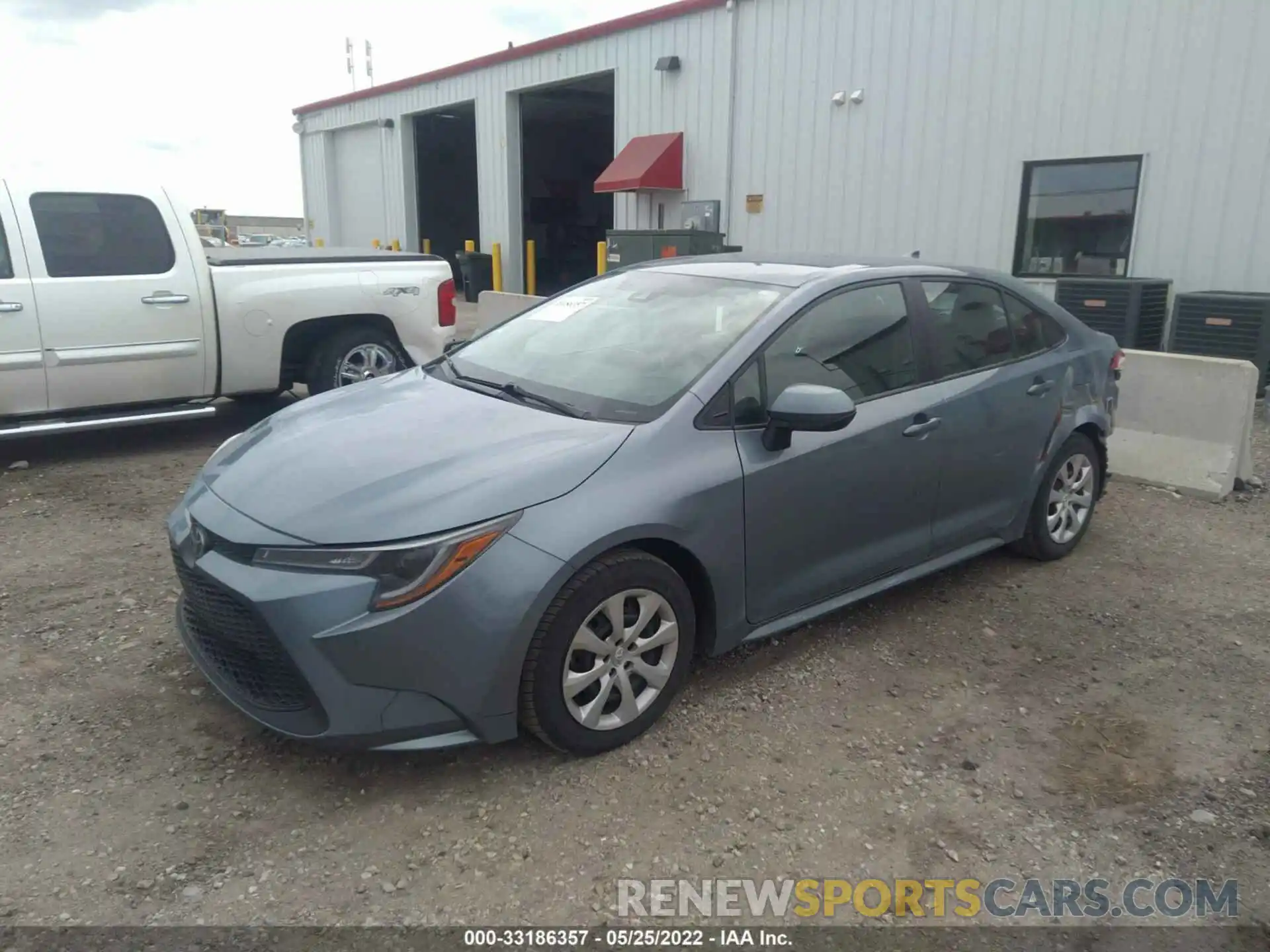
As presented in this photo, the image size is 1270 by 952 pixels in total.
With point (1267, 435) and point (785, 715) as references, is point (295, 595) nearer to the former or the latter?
point (785, 715)

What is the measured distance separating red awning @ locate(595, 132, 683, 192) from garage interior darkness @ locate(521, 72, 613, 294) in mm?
8603

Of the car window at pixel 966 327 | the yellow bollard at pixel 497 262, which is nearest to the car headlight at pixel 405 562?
the car window at pixel 966 327

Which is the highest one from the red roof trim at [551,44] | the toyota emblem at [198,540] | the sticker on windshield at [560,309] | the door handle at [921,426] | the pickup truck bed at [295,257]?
the red roof trim at [551,44]

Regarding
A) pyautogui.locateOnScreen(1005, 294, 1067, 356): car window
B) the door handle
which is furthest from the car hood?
pyautogui.locateOnScreen(1005, 294, 1067, 356): car window

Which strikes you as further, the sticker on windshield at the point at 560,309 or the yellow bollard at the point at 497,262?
the yellow bollard at the point at 497,262

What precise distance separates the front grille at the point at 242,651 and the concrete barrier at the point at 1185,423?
5.64 meters

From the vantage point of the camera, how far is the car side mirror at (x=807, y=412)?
3.22 meters

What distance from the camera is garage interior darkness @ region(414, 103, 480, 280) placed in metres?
24.0

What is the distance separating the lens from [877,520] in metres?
3.78

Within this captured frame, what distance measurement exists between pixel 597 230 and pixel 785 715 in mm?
23705

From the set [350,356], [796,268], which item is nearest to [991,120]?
[350,356]

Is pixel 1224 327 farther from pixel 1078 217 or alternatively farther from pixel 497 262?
pixel 497 262

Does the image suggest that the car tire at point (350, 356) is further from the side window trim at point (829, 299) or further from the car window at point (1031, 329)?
the car window at point (1031, 329)

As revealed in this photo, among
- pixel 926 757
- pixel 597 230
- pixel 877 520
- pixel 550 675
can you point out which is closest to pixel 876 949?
pixel 926 757
